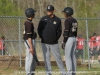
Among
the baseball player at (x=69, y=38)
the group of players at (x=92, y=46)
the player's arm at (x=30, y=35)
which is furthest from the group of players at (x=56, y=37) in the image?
the group of players at (x=92, y=46)

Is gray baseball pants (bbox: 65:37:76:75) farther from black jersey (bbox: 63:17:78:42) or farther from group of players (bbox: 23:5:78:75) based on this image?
black jersey (bbox: 63:17:78:42)

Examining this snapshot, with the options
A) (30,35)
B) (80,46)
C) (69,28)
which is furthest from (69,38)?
(80,46)

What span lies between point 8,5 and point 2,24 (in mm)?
14770

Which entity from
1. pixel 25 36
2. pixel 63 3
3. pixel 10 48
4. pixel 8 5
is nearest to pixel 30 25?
pixel 25 36

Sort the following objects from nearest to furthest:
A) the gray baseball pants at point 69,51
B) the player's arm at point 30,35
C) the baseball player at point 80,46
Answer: the player's arm at point 30,35 < the gray baseball pants at point 69,51 < the baseball player at point 80,46

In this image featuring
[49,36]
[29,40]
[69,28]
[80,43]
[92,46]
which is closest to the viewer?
[29,40]

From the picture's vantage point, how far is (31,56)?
12680mm

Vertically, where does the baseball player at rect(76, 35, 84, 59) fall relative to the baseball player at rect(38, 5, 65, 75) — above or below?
below

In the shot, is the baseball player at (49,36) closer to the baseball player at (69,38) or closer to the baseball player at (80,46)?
the baseball player at (69,38)

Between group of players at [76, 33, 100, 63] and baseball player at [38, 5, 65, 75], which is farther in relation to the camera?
group of players at [76, 33, 100, 63]

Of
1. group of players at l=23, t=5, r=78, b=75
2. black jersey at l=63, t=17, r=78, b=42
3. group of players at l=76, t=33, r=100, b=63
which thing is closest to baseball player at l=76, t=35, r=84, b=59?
group of players at l=76, t=33, r=100, b=63

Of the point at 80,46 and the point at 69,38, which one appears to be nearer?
the point at 69,38

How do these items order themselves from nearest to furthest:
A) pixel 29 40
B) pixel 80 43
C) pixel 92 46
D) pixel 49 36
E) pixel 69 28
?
1. pixel 29 40
2. pixel 69 28
3. pixel 49 36
4. pixel 92 46
5. pixel 80 43

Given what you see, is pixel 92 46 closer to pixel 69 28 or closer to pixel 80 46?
pixel 80 46
